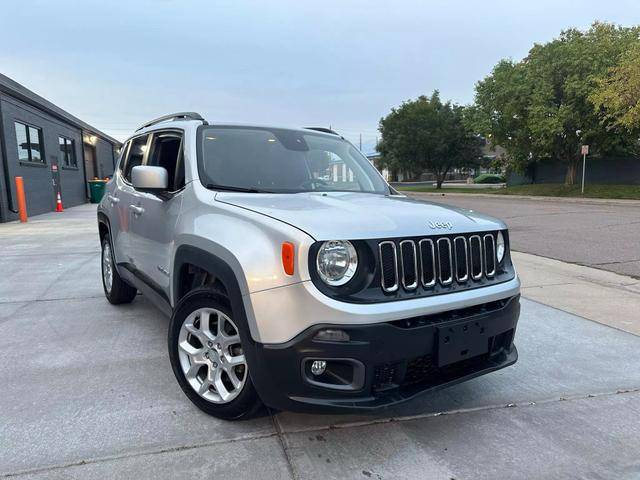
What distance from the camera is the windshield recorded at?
11.4 ft

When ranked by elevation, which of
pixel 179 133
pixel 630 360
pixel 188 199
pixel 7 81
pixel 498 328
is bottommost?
pixel 630 360

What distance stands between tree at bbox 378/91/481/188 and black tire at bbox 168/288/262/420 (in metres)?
40.4

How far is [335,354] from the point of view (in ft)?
7.74

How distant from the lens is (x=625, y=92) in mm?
21500

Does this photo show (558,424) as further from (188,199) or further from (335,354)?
(188,199)

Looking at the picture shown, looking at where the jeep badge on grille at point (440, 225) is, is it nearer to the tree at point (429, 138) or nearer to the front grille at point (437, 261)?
the front grille at point (437, 261)

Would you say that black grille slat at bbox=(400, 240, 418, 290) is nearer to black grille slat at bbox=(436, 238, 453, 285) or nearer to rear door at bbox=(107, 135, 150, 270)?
black grille slat at bbox=(436, 238, 453, 285)

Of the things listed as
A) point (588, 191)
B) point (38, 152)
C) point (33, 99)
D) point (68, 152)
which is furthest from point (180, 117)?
point (588, 191)

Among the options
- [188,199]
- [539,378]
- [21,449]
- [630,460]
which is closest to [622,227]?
[539,378]

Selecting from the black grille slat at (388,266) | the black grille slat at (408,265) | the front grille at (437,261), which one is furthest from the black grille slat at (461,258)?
the black grille slat at (388,266)

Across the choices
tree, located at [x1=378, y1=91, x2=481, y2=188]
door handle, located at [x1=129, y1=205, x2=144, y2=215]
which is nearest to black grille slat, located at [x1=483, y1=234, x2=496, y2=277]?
door handle, located at [x1=129, y1=205, x2=144, y2=215]

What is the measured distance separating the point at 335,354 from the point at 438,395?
4.37ft

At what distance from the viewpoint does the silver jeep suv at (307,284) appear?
7.84ft

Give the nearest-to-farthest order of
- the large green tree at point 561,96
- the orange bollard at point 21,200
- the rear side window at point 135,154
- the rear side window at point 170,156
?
the rear side window at point 170,156
the rear side window at point 135,154
the orange bollard at point 21,200
the large green tree at point 561,96
